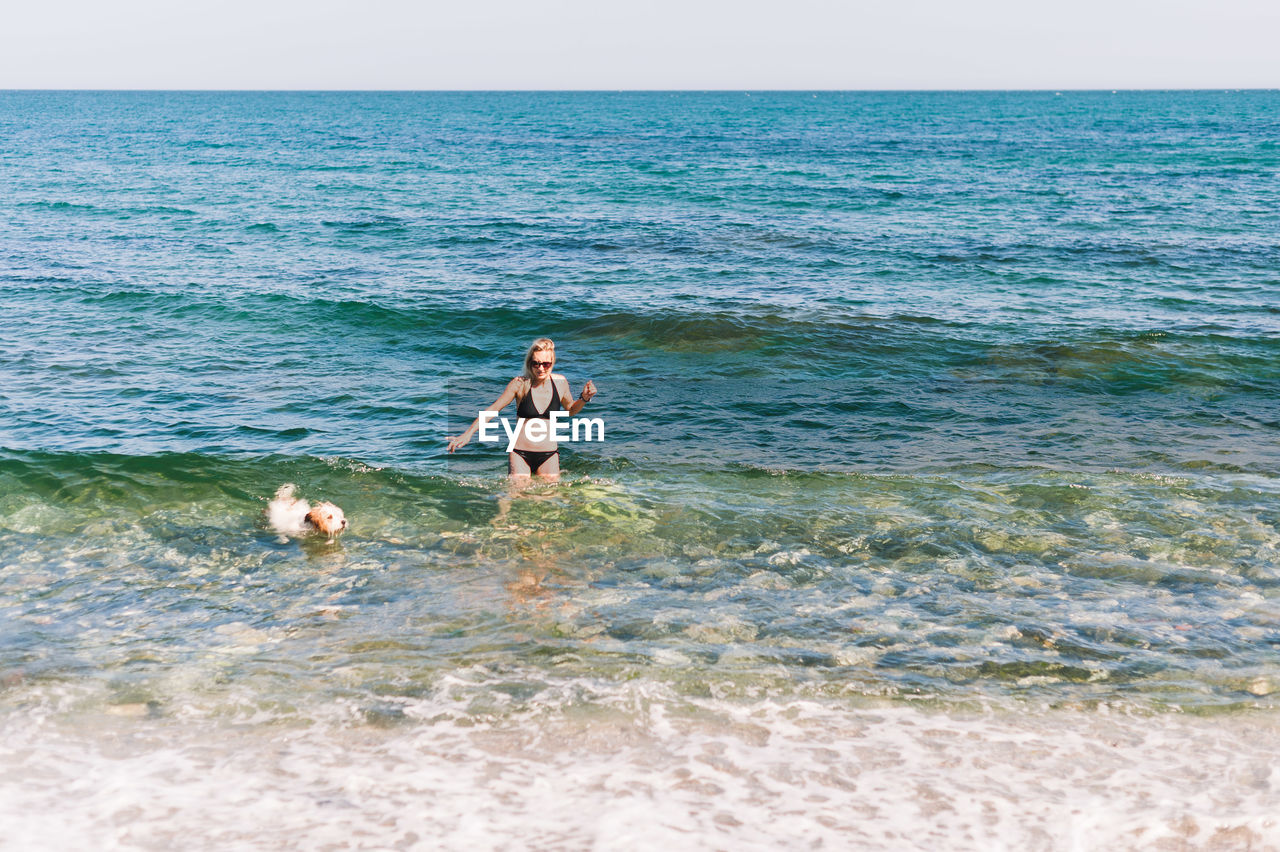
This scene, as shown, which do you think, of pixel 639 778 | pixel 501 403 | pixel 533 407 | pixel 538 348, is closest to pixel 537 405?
pixel 533 407

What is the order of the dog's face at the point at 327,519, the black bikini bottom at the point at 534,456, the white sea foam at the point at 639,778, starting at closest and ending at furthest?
1. the white sea foam at the point at 639,778
2. the dog's face at the point at 327,519
3. the black bikini bottom at the point at 534,456

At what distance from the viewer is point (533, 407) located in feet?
38.1

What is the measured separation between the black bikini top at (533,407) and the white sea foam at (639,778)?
4.56 m

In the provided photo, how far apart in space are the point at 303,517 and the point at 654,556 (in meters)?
4.25

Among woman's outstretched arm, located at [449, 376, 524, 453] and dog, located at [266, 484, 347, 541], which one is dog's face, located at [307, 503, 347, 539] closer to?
dog, located at [266, 484, 347, 541]

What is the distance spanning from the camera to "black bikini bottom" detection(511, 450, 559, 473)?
40.7ft

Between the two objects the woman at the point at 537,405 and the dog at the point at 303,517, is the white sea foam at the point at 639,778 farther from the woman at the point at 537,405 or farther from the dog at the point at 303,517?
the woman at the point at 537,405

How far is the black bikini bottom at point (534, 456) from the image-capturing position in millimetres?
12406

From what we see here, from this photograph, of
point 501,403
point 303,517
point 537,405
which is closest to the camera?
point 501,403

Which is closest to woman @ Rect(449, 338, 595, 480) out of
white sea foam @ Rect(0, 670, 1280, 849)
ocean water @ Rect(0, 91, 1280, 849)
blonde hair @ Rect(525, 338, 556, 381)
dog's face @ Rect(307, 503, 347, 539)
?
blonde hair @ Rect(525, 338, 556, 381)

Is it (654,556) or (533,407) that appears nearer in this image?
(654,556)

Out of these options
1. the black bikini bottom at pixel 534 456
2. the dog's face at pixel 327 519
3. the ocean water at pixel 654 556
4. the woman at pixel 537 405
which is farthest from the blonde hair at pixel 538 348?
the dog's face at pixel 327 519

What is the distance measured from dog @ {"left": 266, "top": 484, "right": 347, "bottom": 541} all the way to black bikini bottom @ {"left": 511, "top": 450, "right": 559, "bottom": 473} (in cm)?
236

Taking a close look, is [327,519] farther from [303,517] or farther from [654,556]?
[654,556]
